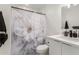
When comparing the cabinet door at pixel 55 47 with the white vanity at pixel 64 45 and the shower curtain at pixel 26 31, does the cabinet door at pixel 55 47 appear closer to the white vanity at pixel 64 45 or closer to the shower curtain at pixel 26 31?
the white vanity at pixel 64 45

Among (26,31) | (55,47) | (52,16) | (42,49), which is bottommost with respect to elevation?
(42,49)

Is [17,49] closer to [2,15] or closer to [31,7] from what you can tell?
[2,15]

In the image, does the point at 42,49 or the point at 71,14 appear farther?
the point at 42,49

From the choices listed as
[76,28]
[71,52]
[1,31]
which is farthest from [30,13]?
[71,52]

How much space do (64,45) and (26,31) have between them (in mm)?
868

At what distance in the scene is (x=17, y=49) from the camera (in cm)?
191

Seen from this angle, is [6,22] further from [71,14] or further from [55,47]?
[71,14]

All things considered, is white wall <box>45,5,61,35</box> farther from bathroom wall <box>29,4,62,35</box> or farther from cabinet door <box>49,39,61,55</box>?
cabinet door <box>49,39,61,55</box>

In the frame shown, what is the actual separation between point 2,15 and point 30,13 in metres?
0.68

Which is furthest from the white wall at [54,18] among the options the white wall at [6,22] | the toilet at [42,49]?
the white wall at [6,22]

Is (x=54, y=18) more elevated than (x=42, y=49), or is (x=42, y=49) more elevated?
(x=54, y=18)

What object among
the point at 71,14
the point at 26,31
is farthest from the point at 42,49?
the point at 71,14

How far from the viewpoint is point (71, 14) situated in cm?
176

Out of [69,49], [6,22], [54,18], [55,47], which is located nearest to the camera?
[69,49]
